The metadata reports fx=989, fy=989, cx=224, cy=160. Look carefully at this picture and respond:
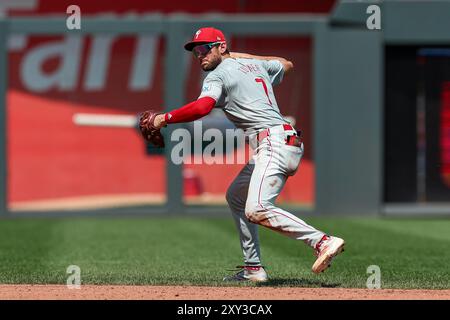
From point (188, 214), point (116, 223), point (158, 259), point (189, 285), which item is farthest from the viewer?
point (188, 214)

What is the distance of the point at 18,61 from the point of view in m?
18.2

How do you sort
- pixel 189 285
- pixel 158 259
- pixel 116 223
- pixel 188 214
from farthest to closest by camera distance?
pixel 188 214, pixel 116 223, pixel 158 259, pixel 189 285

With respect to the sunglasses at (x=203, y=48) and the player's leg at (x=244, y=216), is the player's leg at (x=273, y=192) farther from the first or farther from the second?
the sunglasses at (x=203, y=48)

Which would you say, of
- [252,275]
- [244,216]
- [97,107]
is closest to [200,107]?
[244,216]

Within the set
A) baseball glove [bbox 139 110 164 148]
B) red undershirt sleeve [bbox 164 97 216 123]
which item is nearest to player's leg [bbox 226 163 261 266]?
baseball glove [bbox 139 110 164 148]

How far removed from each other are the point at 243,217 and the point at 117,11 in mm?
10779

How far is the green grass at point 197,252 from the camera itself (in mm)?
9055

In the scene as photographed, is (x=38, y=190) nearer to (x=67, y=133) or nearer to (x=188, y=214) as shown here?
(x=67, y=133)

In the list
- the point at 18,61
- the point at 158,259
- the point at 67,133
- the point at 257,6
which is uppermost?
the point at 257,6

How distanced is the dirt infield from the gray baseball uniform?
0.53m

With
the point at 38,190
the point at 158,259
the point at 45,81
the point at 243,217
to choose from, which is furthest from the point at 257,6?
the point at 243,217

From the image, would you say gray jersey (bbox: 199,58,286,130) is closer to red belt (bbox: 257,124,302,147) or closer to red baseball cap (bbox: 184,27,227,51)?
red belt (bbox: 257,124,302,147)

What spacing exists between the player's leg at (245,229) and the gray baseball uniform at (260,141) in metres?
0.02

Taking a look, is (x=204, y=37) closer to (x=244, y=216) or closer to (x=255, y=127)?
(x=255, y=127)
